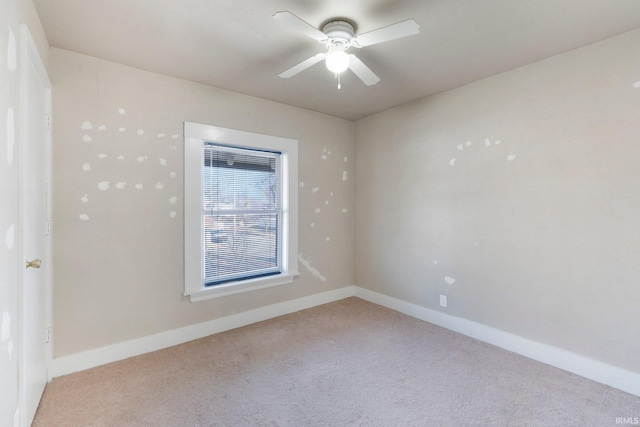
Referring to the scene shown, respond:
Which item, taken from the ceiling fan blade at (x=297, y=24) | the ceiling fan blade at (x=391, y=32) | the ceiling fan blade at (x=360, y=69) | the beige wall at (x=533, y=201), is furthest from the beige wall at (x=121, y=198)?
the beige wall at (x=533, y=201)

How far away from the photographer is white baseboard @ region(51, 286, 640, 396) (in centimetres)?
222

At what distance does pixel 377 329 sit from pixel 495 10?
2.85m

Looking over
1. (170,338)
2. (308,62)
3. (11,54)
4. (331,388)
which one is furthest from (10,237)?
(331,388)

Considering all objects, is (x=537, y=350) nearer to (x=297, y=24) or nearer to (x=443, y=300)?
(x=443, y=300)

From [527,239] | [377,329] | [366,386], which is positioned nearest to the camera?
[366,386]

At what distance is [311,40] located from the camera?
2.19 meters

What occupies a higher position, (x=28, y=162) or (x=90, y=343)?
(x=28, y=162)

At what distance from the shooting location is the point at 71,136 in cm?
236

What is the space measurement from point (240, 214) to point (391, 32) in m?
2.33

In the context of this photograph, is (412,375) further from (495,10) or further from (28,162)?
(28,162)

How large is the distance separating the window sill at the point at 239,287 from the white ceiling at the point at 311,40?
81.0 inches

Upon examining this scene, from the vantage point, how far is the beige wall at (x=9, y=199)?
4.29 feet

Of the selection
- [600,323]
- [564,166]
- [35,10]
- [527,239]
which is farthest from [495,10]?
[35,10]

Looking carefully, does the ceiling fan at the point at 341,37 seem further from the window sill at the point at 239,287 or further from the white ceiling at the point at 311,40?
the window sill at the point at 239,287
